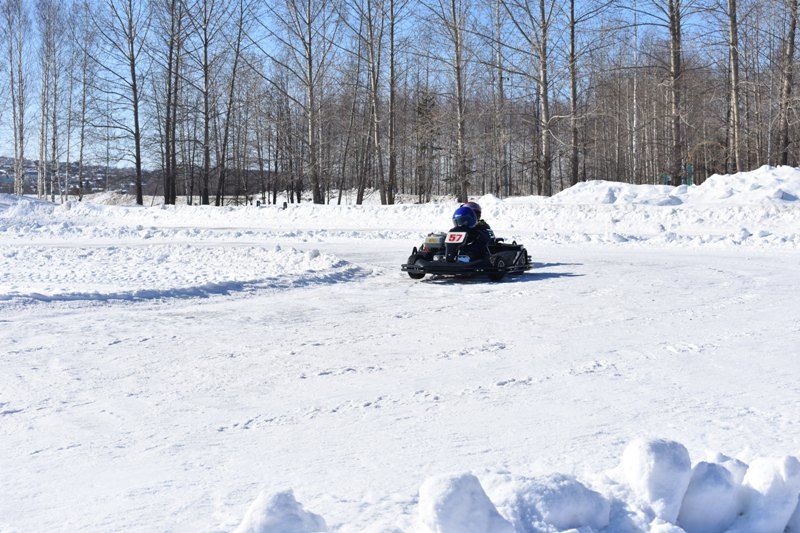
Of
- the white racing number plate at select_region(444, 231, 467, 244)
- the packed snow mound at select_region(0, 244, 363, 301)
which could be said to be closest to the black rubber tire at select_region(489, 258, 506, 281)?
the white racing number plate at select_region(444, 231, 467, 244)

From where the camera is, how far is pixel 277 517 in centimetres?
263

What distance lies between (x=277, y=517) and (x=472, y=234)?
9.63 meters

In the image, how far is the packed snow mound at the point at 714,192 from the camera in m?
20.0

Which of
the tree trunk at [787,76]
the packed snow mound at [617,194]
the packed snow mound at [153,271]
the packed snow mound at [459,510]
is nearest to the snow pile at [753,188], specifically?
the packed snow mound at [617,194]

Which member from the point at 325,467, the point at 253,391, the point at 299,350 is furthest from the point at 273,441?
the point at 299,350

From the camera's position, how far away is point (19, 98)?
40281 millimetres

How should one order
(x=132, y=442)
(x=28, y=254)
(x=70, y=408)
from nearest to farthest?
(x=132, y=442) → (x=70, y=408) → (x=28, y=254)

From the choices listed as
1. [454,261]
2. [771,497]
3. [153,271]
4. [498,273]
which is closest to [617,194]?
[498,273]

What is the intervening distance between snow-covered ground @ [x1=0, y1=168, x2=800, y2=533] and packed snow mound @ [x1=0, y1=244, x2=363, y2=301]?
0.32ft

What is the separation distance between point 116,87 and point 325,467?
106 ft

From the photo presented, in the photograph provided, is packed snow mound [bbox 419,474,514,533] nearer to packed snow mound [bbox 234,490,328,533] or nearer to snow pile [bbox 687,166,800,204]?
packed snow mound [bbox 234,490,328,533]

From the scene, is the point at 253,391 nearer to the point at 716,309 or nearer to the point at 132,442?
the point at 132,442

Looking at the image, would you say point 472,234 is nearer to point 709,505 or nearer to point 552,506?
point 709,505

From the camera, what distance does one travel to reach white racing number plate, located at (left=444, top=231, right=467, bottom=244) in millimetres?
11891
